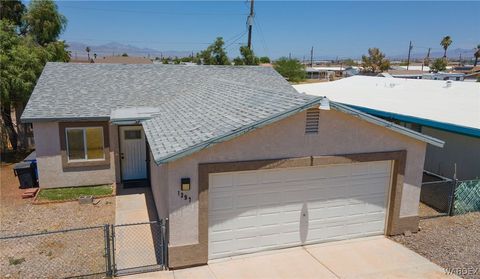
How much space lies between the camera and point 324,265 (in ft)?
30.7

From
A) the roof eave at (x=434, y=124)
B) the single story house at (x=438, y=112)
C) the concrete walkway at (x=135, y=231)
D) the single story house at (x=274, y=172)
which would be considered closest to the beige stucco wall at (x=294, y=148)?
the single story house at (x=274, y=172)

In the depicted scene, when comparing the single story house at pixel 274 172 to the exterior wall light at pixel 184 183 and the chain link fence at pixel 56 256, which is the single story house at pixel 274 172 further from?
the chain link fence at pixel 56 256

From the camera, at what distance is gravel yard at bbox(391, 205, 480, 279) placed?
32.0 feet

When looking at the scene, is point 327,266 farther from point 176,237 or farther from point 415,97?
point 415,97

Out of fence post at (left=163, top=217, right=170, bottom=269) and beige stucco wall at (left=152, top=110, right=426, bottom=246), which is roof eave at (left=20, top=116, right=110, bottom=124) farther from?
fence post at (left=163, top=217, right=170, bottom=269)

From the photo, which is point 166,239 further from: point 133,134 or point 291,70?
point 291,70

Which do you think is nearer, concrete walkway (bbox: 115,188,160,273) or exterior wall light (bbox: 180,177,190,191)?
exterior wall light (bbox: 180,177,190,191)

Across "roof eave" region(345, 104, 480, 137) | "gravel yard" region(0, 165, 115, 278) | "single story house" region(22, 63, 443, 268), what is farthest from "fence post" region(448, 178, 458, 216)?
"gravel yard" region(0, 165, 115, 278)

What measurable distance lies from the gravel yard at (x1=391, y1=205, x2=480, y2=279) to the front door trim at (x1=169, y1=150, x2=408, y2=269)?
855 mm

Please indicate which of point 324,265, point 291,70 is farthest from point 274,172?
point 291,70

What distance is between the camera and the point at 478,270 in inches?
368

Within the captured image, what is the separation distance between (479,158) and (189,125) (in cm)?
1156

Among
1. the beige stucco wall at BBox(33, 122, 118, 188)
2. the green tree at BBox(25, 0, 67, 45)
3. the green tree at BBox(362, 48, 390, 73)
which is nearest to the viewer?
the beige stucco wall at BBox(33, 122, 118, 188)

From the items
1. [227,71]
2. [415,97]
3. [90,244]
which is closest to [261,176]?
[90,244]
